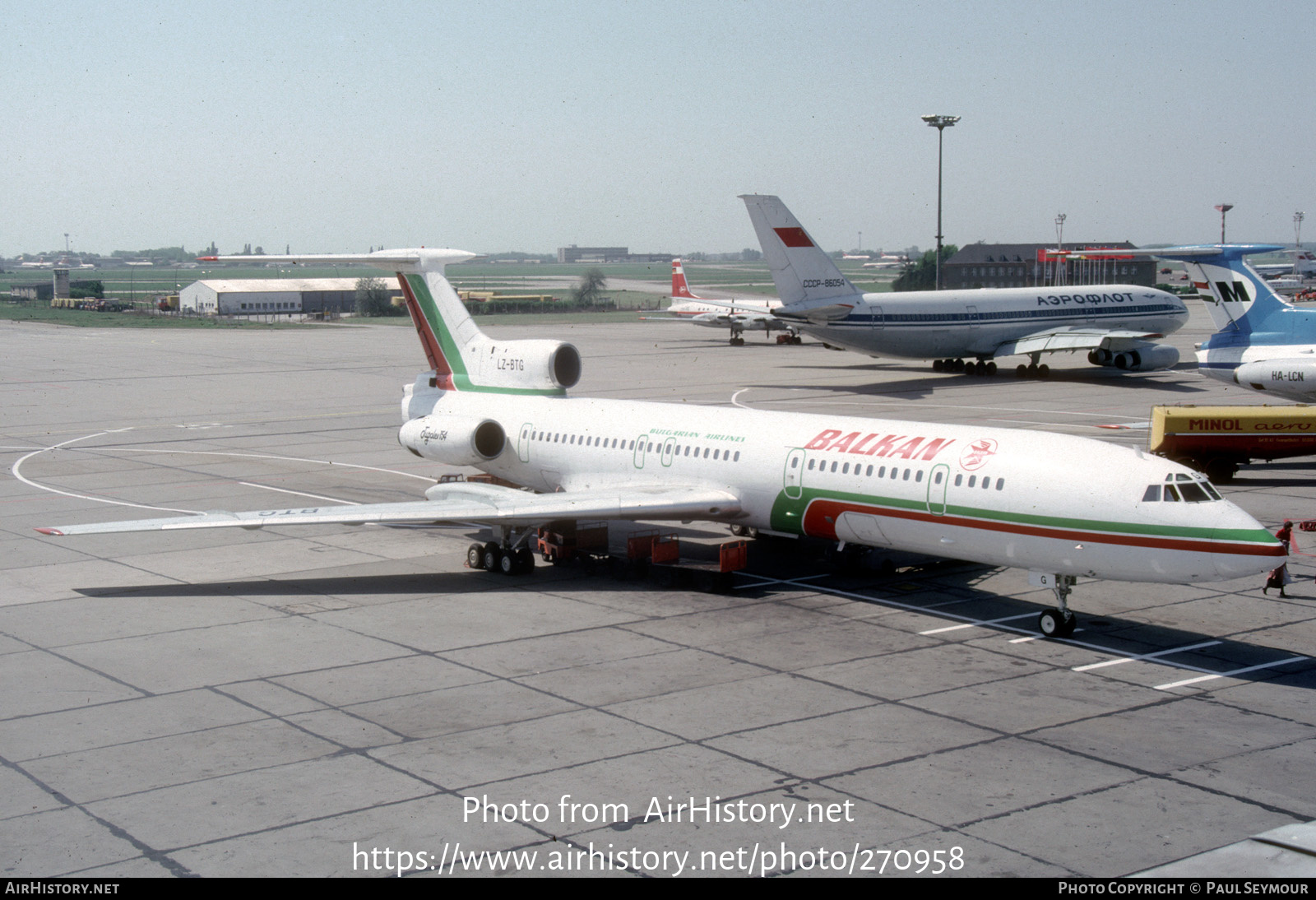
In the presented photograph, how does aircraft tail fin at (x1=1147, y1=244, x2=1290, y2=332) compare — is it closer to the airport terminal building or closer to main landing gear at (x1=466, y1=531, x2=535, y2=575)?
main landing gear at (x1=466, y1=531, x2=535, y2=575)

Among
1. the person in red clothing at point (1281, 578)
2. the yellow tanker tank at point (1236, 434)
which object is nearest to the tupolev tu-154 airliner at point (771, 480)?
the person in red clothing at point (1281, 578)

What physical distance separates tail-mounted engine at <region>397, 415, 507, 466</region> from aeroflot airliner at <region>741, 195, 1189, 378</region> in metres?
28.6

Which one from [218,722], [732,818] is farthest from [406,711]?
[732,818]

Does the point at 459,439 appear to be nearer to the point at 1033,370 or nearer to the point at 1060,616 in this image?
the point at 1060,616

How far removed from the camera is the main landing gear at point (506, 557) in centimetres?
2525

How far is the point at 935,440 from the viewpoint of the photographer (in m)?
22.5

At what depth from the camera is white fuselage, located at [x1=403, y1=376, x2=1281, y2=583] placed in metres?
19.1

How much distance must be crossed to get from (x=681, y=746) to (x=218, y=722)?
6.08 metres

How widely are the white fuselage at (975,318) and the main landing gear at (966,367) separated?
1.13 metres

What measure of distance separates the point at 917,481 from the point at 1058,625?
3354 millimetres

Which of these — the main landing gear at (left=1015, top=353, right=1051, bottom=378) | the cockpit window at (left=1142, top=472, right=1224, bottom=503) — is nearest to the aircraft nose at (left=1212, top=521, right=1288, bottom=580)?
the cockpit window at (left=1142, top=472, right=1224, bottom=503)

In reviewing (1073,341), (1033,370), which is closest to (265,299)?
(1033,370)

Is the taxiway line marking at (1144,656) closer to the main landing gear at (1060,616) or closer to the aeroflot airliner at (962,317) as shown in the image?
the main landing gear at (1060,616)

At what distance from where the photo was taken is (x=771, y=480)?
2416 centimetres
